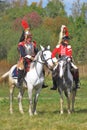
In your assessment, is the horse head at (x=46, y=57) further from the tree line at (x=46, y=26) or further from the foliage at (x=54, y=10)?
the foliage at (x=54, y=10)

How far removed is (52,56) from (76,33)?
47565 millimetres

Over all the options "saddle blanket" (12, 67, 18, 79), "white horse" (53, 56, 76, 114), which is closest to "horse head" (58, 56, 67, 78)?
"white horse" (53, 56, 76, 114)

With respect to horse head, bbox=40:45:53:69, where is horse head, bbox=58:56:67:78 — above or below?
below

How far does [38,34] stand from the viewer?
183 feet

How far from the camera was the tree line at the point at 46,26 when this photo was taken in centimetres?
5197

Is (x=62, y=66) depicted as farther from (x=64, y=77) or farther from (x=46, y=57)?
(x=46, y=57)

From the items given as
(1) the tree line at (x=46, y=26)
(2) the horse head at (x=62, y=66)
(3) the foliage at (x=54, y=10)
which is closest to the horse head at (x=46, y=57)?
(2) the horse head at (x=62, y=66)

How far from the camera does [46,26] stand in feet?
244

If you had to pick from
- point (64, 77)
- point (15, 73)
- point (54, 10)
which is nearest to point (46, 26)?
point (54, 10)

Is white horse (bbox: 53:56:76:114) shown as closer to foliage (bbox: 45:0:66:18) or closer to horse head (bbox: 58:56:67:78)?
horse head (bbox: 58:56:67:78)

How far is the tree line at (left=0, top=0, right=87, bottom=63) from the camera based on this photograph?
2046 inches

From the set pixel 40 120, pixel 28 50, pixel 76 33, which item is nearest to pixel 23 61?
pixel 28 50

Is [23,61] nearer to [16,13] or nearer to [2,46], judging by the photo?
[2,46]

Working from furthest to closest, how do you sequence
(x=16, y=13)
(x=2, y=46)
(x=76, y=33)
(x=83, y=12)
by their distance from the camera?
(x=16, y=13)
(x=83, y=12)
(x=76, y=33)
(x=2, y=46)
